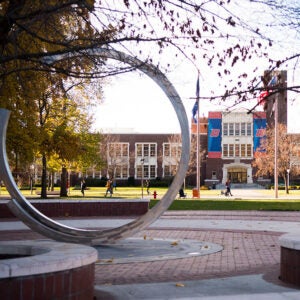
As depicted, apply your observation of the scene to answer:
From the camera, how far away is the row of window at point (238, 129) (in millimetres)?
77250

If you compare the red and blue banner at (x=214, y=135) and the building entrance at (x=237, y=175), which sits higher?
the red and blue banner at (x=214, y=135)

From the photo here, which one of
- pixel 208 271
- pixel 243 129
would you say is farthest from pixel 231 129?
pixel 208 271

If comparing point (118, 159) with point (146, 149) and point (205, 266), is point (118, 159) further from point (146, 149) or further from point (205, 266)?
point (205, 266)

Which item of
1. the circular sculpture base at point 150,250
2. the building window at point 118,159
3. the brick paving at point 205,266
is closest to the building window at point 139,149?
the building window at point 118,159

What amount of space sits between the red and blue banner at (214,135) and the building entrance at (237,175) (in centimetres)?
324

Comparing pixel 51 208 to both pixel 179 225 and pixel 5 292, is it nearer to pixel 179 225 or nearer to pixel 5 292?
pixel 179 225

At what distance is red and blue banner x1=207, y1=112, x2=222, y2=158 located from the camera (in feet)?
245

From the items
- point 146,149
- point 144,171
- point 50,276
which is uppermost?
point 146,149

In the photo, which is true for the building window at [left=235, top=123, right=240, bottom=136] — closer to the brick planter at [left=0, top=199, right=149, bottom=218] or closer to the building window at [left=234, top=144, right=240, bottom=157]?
the building window at [left=234, top=144, right=240, bottom=157]

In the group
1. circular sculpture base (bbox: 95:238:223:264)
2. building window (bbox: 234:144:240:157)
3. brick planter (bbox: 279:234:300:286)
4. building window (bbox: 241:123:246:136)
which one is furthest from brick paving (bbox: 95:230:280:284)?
building window (bbox: 234:144:240:157)

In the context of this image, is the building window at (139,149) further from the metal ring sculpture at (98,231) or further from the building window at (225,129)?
the metal ring sculpture at (98,231)

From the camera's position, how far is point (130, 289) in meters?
7.56

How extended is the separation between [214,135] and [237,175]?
7.95 meters

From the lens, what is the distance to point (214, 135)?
77.5 m
